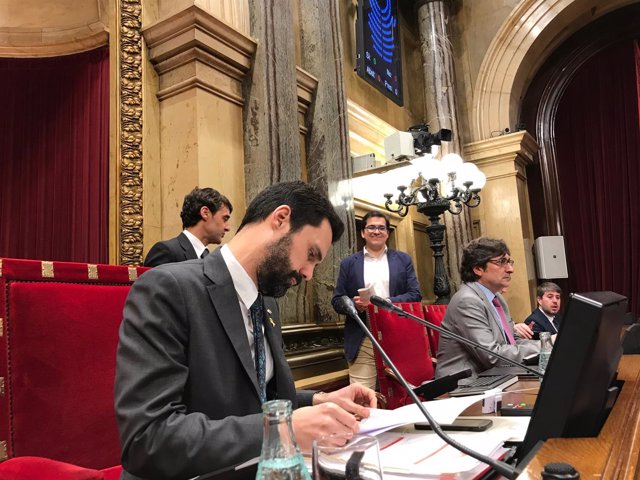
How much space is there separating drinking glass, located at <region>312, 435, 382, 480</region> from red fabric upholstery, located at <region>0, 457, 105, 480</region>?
24.0 inches

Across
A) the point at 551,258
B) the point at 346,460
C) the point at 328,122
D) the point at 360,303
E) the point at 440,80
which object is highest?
the point at 440,80

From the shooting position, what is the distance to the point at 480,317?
2.37 m

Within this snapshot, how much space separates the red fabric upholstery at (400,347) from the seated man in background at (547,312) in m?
1.92

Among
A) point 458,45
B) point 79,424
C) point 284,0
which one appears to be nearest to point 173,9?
point 284,0

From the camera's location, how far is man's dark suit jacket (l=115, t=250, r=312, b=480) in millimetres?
899

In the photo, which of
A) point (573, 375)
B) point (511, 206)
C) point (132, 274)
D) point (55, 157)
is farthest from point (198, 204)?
point (511, 206)

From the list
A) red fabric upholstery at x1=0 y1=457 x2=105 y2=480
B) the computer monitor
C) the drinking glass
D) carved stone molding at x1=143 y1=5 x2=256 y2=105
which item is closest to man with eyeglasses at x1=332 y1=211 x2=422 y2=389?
carved stone molding at x1=143 y1=5 x2=256 y2=105

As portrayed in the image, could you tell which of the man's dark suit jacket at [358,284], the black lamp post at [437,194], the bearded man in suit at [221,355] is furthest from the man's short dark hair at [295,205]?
the black lamp post at [437,194]

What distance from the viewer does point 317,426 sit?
0.84 metres

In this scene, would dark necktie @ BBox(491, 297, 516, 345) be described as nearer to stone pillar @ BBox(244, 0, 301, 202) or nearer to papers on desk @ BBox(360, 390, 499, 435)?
stone pillar @ BBox(244, 0, 301, 202)

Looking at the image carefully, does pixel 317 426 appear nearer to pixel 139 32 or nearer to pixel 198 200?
pixel 198 200

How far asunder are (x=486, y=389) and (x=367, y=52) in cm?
426

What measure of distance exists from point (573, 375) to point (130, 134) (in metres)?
2.68

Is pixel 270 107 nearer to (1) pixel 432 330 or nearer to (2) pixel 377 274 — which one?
(2) pixel 377 274
